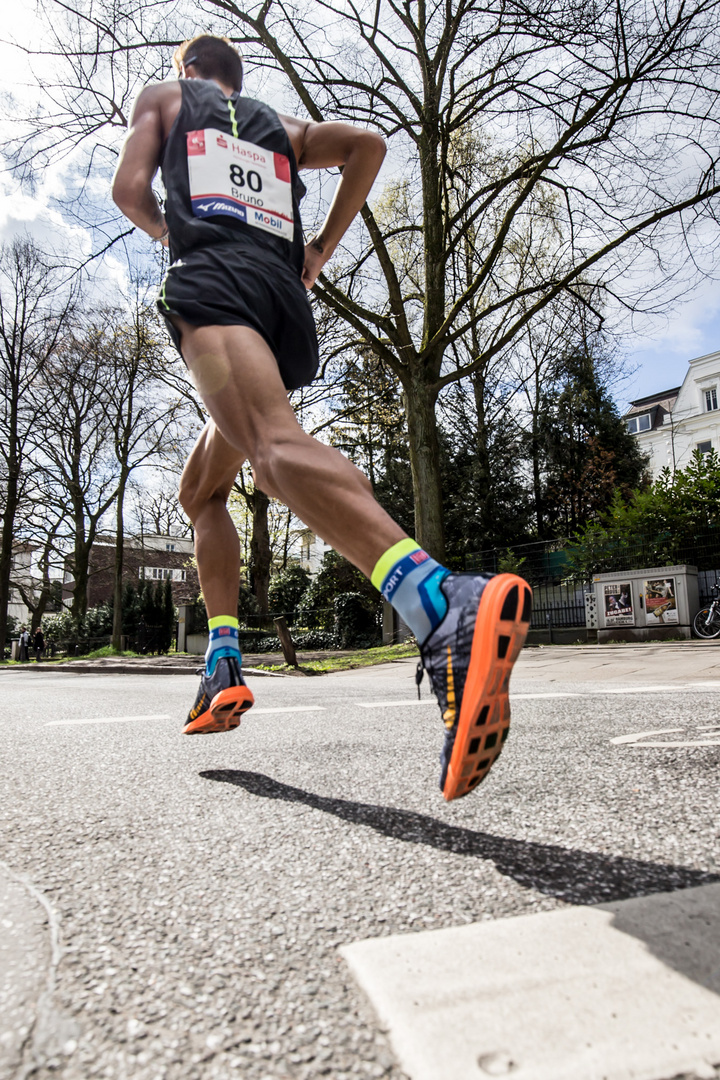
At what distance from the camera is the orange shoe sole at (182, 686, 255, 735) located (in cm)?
205

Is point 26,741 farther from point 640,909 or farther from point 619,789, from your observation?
point 640,909

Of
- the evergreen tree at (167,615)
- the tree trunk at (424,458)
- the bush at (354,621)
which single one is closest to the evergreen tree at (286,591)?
the evergreen tree at (167,615)

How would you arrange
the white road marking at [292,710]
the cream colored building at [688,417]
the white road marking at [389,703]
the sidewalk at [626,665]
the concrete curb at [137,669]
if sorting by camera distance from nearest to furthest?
the white road marking at [292,710] < the white road marking at [389,703] < the sidewalk at [626,665] < the concrete curb at [137,669] < the cream colored building at [688,417]

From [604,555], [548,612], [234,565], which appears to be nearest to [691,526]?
[604,555]

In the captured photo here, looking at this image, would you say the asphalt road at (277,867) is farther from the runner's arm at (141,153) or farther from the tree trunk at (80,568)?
the tree trunk at (80,568)

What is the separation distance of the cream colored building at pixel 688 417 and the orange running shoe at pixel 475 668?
145 ft

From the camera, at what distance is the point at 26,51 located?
35.6ft

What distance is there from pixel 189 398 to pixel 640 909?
74.5ft

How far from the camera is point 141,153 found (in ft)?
6.62

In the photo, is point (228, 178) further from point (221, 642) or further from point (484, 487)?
point (484, 487)

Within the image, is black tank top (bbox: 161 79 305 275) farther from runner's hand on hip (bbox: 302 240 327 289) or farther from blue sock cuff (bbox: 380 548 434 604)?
blue sock cuff (bbox: 380 548 434 604)

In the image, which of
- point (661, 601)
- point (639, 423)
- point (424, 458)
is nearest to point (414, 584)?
point (424, 458)

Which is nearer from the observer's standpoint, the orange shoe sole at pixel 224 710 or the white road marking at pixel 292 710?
the orange shoe sole at pixel 224 710

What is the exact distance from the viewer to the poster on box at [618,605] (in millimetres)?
14500
